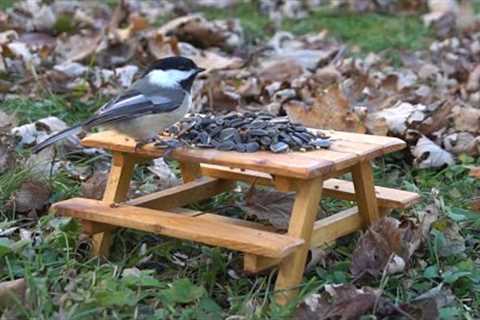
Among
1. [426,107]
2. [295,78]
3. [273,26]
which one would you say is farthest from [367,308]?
[273,26]

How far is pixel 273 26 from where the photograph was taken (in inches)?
251

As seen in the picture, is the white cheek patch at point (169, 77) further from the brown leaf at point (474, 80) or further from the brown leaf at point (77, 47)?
the brown leaf at point (474, 80)

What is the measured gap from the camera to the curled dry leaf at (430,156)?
12.2 feet

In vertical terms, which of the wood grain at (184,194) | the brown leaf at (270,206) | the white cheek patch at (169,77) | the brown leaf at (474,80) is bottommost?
the brown leaf at (474,80)

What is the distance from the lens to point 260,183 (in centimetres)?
306

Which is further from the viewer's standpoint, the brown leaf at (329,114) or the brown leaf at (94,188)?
the brown leaf at (329,114)

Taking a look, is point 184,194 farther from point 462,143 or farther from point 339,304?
point 462,143

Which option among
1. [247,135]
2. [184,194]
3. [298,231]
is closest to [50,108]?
[184,194]

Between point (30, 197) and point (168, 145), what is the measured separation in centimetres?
66

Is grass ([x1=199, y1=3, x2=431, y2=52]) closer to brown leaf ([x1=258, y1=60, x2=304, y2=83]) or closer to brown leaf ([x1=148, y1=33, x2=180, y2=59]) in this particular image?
brown leaf ([x1=258, y1=60, x2=304, y2=83])

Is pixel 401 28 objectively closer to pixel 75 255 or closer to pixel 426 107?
pixel 426 107

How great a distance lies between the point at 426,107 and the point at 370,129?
1.29ft

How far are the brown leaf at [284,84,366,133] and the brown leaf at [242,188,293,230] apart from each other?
3.28 ft

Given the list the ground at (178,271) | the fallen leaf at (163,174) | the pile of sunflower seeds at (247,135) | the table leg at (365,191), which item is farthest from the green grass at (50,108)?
the table leg at (365,191)
